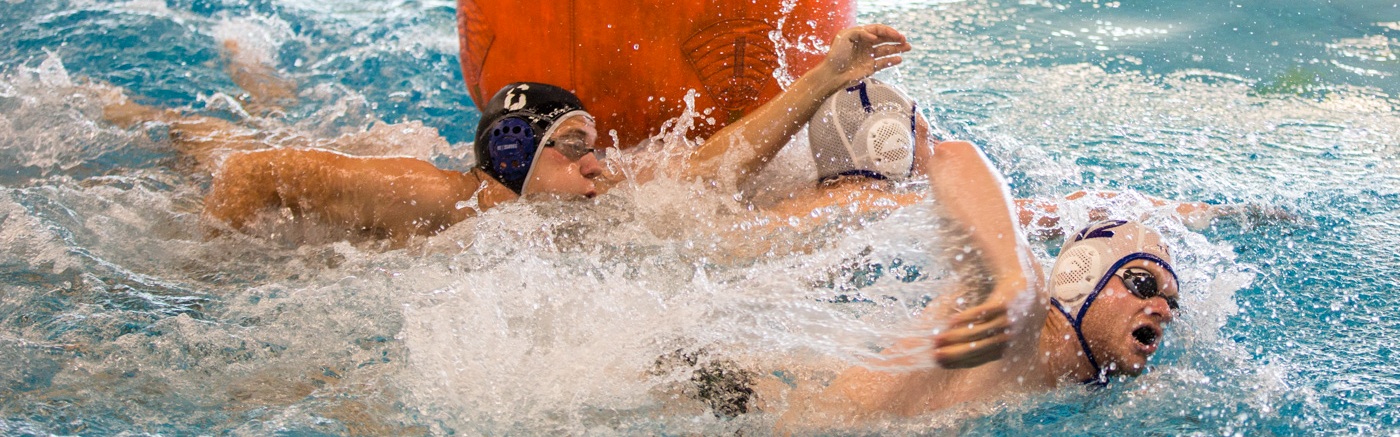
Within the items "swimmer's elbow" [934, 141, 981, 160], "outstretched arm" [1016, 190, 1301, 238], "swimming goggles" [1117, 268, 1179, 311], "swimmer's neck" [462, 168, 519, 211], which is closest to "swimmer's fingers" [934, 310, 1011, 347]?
"swimmer's elbow" [934, 141, 981, 160]

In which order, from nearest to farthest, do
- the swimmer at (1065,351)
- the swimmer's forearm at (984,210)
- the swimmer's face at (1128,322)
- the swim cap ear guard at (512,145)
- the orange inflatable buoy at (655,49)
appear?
the swimmer's forearm at (984,210) < the swimmer at (1065,351) < the swimmer's face at (1128,322) < the swim cap ear guard at (512,145) < the orange inflatable buoy at (655,49)

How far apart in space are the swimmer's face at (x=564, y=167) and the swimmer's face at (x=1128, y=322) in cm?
136

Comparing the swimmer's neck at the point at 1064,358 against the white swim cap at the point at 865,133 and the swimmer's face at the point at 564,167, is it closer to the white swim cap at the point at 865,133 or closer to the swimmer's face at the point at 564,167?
the white swim cap at the point at 865,133

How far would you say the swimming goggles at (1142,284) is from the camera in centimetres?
223

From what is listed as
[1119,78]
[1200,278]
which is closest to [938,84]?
[1119,78]

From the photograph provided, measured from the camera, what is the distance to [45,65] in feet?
12.0

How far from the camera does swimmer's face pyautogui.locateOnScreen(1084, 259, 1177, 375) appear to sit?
2201 mm

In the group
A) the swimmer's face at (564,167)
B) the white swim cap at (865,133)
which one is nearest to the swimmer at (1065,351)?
the white swim cap at (865,133)

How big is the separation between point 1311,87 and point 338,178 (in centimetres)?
356

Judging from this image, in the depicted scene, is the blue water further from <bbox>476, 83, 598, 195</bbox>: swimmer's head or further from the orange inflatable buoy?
the orange inflatable buoy

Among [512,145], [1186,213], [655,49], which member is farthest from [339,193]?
[1186,213]

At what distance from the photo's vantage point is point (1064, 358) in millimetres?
2223

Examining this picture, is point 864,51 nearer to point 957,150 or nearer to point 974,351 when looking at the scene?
point 957,150

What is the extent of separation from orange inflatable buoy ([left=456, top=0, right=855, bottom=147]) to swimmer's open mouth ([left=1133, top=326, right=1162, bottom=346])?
1.30 m
